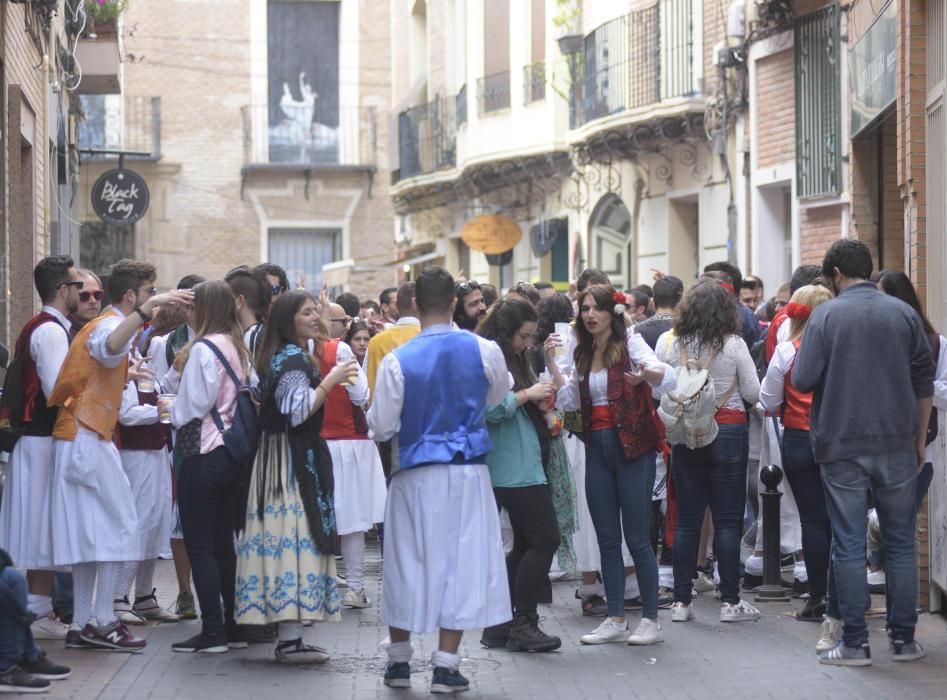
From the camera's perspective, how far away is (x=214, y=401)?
876cm

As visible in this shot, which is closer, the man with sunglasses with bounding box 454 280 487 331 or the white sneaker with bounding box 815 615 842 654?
the white sneaker with bounding box 815 615 842 654

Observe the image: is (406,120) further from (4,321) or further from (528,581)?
(528,581)

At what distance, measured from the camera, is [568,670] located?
862 cm

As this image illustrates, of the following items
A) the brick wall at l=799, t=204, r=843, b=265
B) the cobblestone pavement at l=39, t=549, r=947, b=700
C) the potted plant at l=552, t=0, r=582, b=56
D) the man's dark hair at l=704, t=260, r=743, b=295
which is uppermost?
the potted plant at l=552, t=0, r=582, b=56

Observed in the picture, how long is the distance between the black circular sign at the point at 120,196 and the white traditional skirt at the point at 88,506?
15630 millimetres

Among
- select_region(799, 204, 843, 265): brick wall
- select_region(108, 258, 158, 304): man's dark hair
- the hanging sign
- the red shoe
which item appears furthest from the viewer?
the hanging sign

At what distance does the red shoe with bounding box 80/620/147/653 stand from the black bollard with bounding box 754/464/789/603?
4061mm

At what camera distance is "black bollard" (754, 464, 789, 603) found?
35.6 ft

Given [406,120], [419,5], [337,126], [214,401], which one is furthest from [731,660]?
[337,126]

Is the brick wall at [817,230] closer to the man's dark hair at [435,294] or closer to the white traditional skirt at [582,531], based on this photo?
the white traditional skirt at [582,531]

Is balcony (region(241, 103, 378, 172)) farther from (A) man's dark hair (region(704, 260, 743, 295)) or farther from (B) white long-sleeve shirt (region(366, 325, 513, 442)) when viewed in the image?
(B) white long-sleeve shirt (region(366, 325, 513, 442))

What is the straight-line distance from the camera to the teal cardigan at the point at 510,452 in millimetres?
8836

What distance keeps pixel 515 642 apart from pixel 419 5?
27928 millimetres

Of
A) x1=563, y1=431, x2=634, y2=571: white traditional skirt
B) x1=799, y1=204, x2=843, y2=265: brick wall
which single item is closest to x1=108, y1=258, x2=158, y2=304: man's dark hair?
x1=563, y1=431, x2=634, y2=571: white traditional skirt
